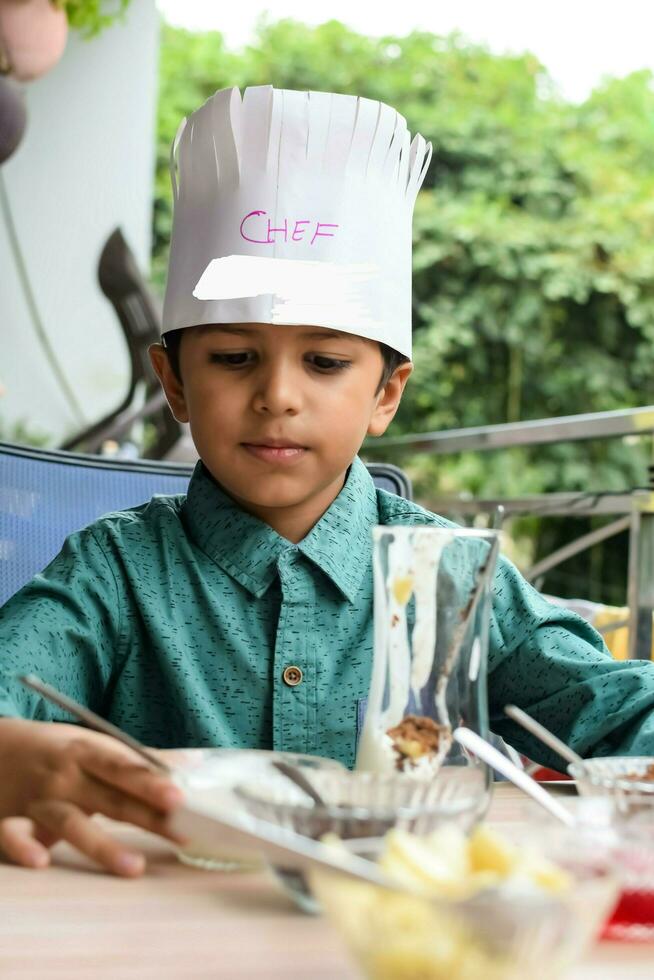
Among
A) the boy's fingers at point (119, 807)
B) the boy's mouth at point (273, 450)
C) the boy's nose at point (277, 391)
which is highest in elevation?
the boy's nose at point (277, 391)

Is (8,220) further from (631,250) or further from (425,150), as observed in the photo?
(631,250)

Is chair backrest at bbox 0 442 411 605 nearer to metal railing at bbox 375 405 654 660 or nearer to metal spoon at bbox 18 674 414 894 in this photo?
metal railing at bbox 375 405 654 660

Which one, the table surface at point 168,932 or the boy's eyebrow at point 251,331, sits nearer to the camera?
the table surface at point 168,932

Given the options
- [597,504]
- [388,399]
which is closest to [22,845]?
[388,399]

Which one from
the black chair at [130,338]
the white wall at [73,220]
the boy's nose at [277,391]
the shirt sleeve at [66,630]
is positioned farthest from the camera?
the white wall at [73,220]

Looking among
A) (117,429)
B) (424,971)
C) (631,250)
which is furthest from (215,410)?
(631,250)

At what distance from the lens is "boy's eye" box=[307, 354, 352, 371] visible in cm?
107

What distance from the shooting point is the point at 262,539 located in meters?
1.11

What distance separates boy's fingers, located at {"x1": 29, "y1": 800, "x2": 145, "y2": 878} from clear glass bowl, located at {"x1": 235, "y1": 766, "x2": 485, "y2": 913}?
0.26ft

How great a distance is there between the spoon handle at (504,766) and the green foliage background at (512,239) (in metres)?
6.40

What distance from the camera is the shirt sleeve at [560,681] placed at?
968 mm

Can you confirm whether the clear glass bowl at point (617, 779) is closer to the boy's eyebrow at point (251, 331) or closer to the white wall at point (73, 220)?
the boy's eyebrow at point (251, 331)

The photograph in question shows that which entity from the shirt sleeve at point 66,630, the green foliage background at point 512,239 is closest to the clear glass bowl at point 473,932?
the shirt sleeve at point 66,630

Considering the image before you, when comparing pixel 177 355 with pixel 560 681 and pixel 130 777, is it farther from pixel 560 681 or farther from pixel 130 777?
pixel 130 777
